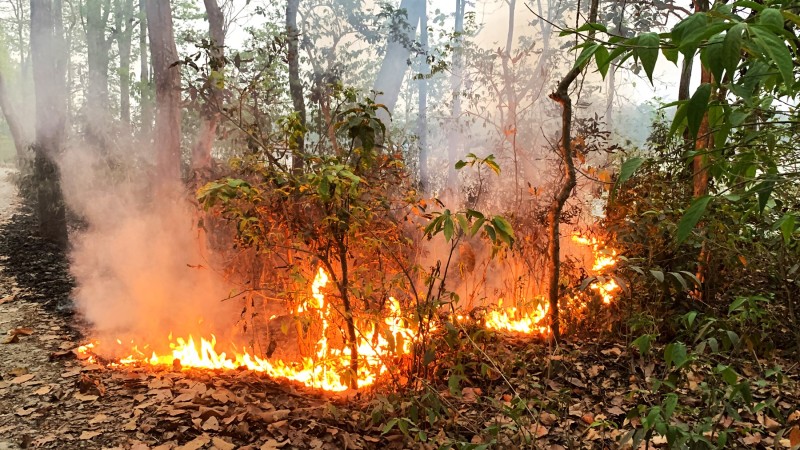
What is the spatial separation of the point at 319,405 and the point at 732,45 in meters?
3.13

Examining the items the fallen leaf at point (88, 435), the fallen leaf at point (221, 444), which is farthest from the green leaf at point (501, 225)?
the fallen leaf at point (88, 435)

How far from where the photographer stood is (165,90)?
769 cm

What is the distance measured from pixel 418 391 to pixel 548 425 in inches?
32.4

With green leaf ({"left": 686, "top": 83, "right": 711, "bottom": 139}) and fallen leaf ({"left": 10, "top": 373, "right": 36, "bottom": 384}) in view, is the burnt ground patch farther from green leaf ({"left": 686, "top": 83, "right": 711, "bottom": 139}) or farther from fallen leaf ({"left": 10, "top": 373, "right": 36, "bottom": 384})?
green leaf ({"left": 686, "top": 83, "right": 711, "bottom": 139})

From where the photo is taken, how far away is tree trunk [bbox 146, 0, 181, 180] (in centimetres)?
770

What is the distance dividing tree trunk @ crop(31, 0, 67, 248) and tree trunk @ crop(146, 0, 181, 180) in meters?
1.73

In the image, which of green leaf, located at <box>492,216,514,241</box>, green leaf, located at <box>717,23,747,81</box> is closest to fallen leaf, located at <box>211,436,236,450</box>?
green leaf, located at <box>492,216,514,241</box>

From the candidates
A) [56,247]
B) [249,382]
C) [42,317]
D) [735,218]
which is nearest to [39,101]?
[56,247]

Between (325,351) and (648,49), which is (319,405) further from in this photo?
(648,49)

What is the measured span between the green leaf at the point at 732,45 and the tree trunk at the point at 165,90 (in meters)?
8.02

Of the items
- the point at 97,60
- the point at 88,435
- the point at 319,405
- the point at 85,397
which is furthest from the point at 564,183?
the point at 97,60

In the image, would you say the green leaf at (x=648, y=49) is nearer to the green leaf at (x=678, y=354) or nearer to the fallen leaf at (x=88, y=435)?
the green leaf at (x=678, y=354)

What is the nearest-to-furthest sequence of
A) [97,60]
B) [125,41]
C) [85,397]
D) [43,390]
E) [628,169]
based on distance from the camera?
[628,169]
[85,397]
[43,390]
[97,60]
[125,41]

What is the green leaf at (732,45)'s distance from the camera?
85 centimetres
